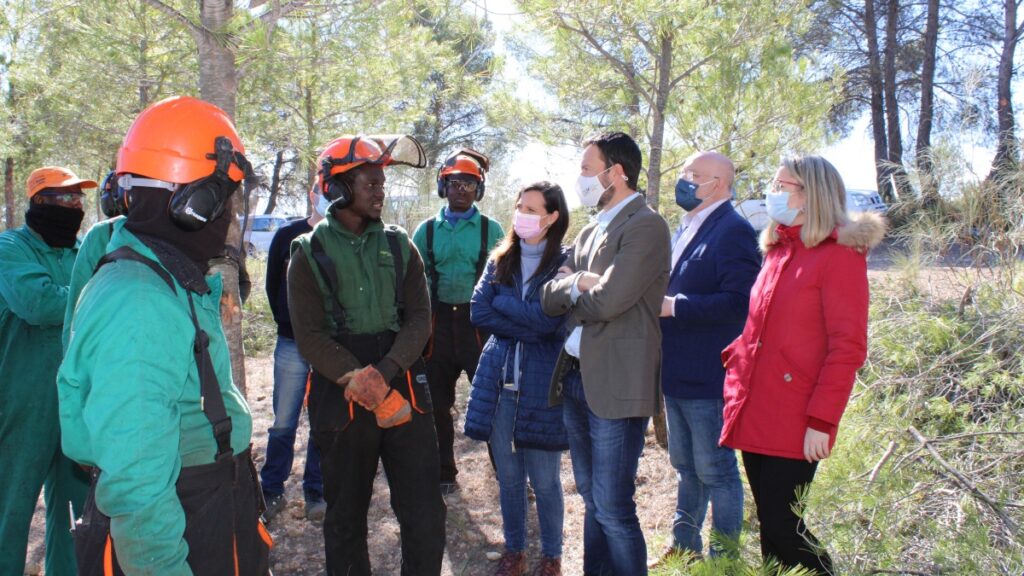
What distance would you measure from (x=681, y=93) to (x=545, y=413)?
4168 mm

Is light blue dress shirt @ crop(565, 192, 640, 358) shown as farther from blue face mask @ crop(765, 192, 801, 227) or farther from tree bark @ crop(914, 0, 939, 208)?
tree bark @ crop(914, 0, 939, 208)

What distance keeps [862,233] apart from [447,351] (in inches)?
103

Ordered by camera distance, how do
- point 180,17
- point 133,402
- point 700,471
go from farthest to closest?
1. point 180,17
2. point 700,471
3. point 133,402

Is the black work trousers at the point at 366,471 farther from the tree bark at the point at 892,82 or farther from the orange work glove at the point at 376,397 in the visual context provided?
the tree bark at the point at 892,82

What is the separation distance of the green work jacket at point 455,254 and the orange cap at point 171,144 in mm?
2688

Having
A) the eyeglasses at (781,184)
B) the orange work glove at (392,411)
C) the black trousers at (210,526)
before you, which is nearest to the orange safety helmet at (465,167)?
the orange work glove at (392,411)

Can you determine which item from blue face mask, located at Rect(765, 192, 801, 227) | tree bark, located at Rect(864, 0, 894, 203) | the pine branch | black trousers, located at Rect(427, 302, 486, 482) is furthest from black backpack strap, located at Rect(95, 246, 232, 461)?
tree bark, located at Rect(864, 0, 894, 203)

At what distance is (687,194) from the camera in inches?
137

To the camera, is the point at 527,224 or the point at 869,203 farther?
the point at 869,203

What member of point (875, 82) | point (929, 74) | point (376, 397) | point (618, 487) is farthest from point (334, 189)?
point (875, 82)

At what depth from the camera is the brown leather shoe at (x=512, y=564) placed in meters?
3.51

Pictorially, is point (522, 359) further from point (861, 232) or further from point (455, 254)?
point (861, 232)

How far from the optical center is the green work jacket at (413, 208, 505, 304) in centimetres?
452

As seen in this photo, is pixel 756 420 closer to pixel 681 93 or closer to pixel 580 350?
pixel 580 350
